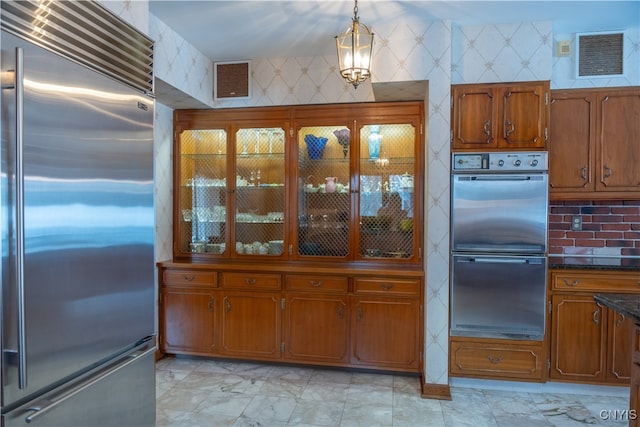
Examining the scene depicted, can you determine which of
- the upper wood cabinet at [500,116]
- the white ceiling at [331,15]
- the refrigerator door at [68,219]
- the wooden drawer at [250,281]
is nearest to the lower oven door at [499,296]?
the upper wood cabinet at [500,116]

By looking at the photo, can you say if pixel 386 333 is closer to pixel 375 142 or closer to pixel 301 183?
pixel 301 183

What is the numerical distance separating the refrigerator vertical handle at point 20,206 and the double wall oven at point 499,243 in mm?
2486

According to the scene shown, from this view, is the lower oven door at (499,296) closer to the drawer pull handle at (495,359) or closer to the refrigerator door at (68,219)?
the drawer pull handle at (495,359)

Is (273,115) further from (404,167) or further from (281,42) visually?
(404,167)

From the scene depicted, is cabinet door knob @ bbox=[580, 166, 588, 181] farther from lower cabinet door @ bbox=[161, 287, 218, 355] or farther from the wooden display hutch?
lower cabinet door @ bbox=[161, 287, 218, 355]

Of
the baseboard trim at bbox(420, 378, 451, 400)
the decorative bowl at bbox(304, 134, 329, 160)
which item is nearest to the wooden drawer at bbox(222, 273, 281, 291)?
the decorative bowl at bbox(304, 134, 329, 160)

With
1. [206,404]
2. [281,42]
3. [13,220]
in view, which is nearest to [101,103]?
[13,220]

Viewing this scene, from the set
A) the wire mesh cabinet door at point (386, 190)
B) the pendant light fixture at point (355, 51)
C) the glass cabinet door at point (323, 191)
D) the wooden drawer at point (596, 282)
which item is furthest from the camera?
the glass cabinet door at point (323, 191)

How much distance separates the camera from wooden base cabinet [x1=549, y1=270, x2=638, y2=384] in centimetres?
274

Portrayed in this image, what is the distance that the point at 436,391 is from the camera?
110 inches

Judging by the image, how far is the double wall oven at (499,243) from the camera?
274 centimetres

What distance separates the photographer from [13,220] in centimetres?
122

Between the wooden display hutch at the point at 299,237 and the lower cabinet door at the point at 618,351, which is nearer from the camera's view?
the lower cabinet door at the point at 618,351

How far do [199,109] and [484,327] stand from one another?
9.95 feet
